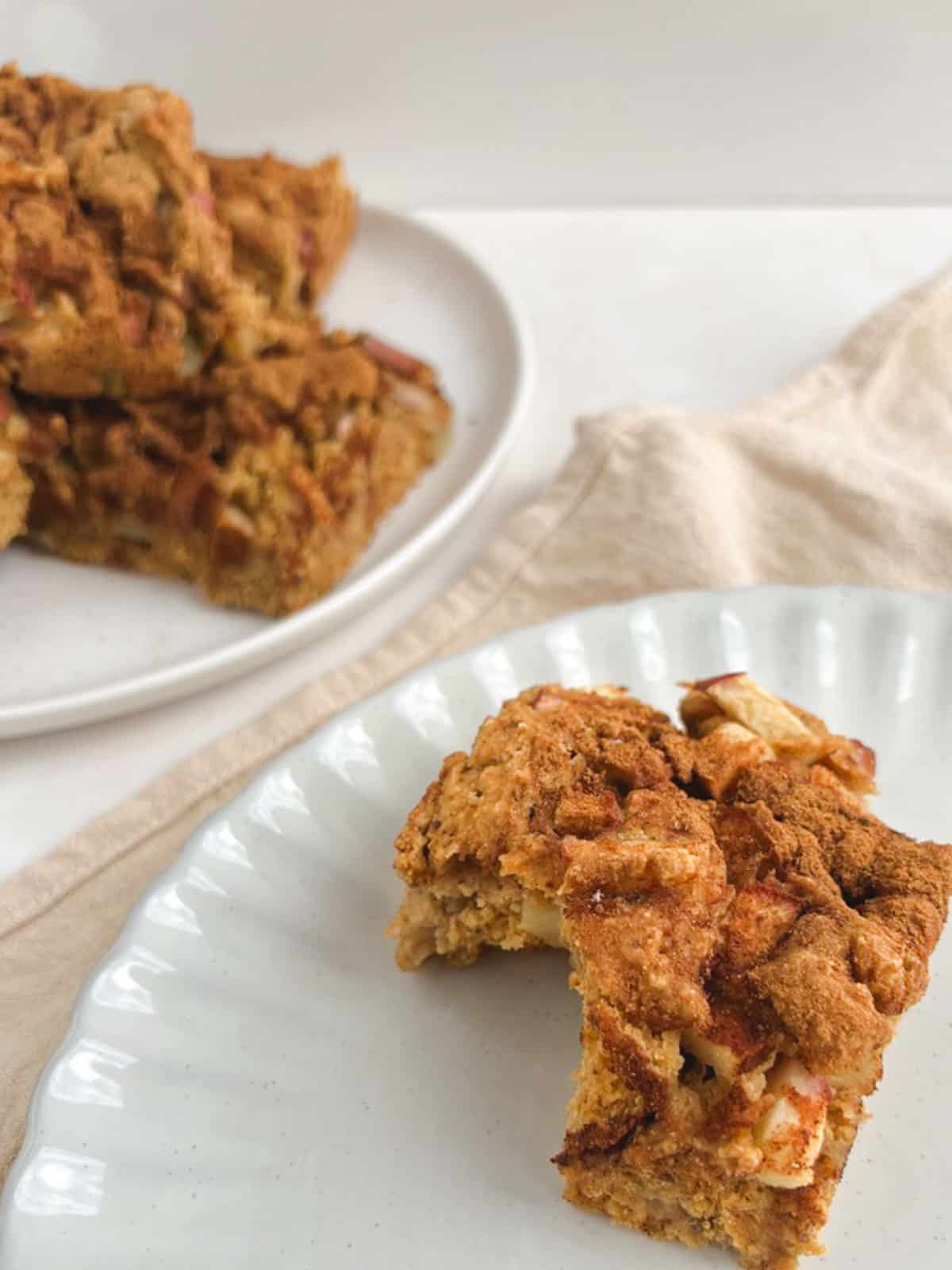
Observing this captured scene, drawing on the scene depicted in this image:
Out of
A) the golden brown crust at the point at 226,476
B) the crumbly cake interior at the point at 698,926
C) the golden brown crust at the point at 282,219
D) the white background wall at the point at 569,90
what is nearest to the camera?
the crumbly cake interior at the point at 698,926

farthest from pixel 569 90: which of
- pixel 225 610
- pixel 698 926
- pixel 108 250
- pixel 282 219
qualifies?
pixel 698 926

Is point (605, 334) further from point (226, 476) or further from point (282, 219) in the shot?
point (226, 476)

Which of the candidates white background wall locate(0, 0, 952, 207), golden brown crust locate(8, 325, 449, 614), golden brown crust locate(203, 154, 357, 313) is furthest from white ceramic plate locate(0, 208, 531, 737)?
white background wall locate(0, 0, 952, 207)

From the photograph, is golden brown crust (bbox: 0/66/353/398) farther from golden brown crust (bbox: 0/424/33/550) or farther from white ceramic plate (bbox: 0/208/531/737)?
white ceramic plate (bbox: 0/208/531/737)

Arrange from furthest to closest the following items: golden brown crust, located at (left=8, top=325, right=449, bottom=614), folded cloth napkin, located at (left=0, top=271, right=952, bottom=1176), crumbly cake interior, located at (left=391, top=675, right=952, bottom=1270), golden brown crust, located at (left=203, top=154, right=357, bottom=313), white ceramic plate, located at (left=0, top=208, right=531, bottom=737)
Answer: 1. golden brown crust, located at (left=203, top=154, right=357, bottom=313)
2. golden brown crust, located at (left=8, top=325, right=449, bottom=614)
3. white ceramic plate, located at (left=0, top=208, right=531, bottom=737)
4. folded cloth napkin, located at (left=0, top=271, right=952, bottom=1176)
5. crumbly cake interior, located at (left=391, top=675, right=952, bottom=1270)

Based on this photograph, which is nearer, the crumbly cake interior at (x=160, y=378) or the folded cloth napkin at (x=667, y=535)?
the folded cloth napkin at (x=667, y=535)

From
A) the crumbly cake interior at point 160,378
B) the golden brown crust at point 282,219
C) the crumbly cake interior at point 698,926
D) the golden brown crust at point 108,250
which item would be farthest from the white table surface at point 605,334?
the crumbly cake interior at point 698,926

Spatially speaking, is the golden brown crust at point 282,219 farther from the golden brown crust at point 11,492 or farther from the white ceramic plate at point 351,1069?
the white ceramic plate at point 351,1069
